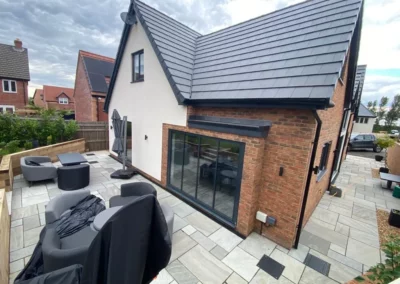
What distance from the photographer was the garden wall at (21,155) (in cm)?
529

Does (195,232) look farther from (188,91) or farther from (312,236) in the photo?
(188,91)

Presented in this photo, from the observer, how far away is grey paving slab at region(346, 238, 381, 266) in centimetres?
378

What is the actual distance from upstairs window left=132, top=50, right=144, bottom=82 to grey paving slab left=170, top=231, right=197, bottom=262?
6.23 metres

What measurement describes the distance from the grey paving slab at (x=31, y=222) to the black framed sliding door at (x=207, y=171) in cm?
364

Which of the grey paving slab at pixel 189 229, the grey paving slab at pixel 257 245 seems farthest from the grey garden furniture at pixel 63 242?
the grey paving slab at pixel 257 245

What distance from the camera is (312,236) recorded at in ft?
14.6

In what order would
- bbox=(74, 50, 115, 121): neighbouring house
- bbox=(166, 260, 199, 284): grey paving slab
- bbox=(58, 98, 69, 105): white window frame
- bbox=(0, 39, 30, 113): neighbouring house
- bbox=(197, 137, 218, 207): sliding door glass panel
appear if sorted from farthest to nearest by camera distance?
bbox=(58, 98, 69, 105): white window frame < bbox=(0, 39, 30, 113): neighbouring house < bbox=(74, 50, 115, 121): neighbouring house < bbox=(197, 137, 218, 207): sliding door glass panel < bbox=(166, 260, 199, 284): grey paving slab

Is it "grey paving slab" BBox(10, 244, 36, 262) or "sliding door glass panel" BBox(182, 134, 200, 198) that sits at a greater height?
"sliding door glass panel" BBox(182, 134, 200, 198)

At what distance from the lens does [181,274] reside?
3.15 m

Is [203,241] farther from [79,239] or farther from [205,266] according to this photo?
[79,239]

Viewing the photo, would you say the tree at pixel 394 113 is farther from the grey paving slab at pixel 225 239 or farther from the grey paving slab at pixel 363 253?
the grey paving slab at pixel 225 239

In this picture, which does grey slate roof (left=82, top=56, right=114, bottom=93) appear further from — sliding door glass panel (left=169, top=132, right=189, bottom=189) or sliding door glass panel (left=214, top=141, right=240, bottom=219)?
sliding door glass panel (left=214, top=141, right=240, bottom=219)

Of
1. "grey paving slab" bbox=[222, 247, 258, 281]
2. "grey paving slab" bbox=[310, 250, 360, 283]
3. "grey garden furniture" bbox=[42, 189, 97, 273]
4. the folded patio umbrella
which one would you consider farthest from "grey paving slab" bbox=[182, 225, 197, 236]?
the folded patio umbrella

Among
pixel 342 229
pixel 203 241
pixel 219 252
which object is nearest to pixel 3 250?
pixel 203 241
